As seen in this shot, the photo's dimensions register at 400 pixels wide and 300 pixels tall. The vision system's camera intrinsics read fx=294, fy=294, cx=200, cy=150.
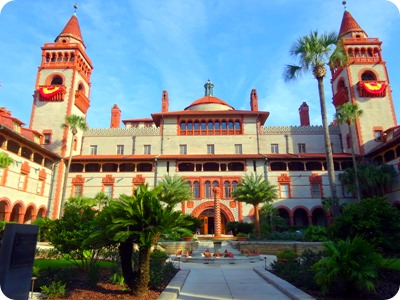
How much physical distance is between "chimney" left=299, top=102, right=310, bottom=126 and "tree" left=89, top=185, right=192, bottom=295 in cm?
4456

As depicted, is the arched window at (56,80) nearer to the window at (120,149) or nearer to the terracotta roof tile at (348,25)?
the window at (120,149)

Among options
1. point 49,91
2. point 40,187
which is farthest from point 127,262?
point 49,91

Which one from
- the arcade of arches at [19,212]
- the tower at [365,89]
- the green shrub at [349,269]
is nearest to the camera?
the green shrub at [349,269]

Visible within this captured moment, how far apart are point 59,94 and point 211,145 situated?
2298 cm

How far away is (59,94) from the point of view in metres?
41.9

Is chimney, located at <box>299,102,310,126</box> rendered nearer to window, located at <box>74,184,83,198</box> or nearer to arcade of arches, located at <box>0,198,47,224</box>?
window, located at <box>74,184,83,198</box>

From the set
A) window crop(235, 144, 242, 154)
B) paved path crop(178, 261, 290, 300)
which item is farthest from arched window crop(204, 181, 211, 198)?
paved path crop(178, 261, 290, 300)

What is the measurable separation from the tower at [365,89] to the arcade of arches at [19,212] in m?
41.4

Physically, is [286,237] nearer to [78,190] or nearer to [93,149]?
[78,190]

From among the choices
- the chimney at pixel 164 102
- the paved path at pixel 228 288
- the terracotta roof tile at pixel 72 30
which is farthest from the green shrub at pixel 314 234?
the terracotta roof tile at pixel 72 30

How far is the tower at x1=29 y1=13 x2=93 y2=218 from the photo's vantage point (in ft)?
132

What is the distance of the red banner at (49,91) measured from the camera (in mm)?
41719

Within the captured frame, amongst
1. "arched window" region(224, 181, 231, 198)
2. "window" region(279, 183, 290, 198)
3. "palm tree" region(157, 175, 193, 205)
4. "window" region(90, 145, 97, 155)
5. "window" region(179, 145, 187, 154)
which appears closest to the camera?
"palm tree" region(157, 175, 193, 205)

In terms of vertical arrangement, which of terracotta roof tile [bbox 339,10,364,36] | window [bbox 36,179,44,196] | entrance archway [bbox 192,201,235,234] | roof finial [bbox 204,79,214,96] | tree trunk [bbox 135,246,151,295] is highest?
terracotta roof tile [bbox 339,10,364,36]
